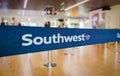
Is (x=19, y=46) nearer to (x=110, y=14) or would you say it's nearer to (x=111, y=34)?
(x=111, y=34)

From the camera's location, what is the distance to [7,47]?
169cm

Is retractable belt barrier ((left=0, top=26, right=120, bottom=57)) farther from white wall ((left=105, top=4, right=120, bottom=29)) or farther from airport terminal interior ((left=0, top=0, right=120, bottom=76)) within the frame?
white wall ((left=105, top=4, right=120, bottom=29))

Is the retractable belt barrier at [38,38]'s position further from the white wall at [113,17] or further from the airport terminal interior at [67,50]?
the white wall at [113,17]

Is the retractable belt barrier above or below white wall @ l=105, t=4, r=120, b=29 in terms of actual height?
below

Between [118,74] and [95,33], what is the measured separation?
0.97 metres

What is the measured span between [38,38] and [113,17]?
9935 millimetres

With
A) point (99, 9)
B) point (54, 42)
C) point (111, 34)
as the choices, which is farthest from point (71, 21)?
point (54, 42)

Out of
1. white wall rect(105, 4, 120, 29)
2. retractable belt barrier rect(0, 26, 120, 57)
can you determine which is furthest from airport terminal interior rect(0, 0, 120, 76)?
retractable belt barrier rect(0, 26, 120, 57)

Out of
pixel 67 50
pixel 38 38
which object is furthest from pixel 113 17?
pixel 38 38

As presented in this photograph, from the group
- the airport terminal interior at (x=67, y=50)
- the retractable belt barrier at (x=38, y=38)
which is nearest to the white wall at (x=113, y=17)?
the airport terminal interior at (x=67, y=50)

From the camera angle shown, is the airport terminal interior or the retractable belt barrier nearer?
the retractable belt barrier

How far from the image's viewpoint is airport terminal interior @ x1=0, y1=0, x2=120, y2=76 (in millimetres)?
3146

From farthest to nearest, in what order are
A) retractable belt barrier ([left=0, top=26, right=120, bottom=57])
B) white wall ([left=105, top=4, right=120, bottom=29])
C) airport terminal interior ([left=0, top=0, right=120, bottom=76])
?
white wall ([left=105, top=4, right=120, bottom=29]) < airport terminal interior ([left=0, top=0, right=120, bottom=76]) < retractable belt barrier ([left=0, top=26, right=120, bottom=57])

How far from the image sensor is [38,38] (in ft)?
6.50
